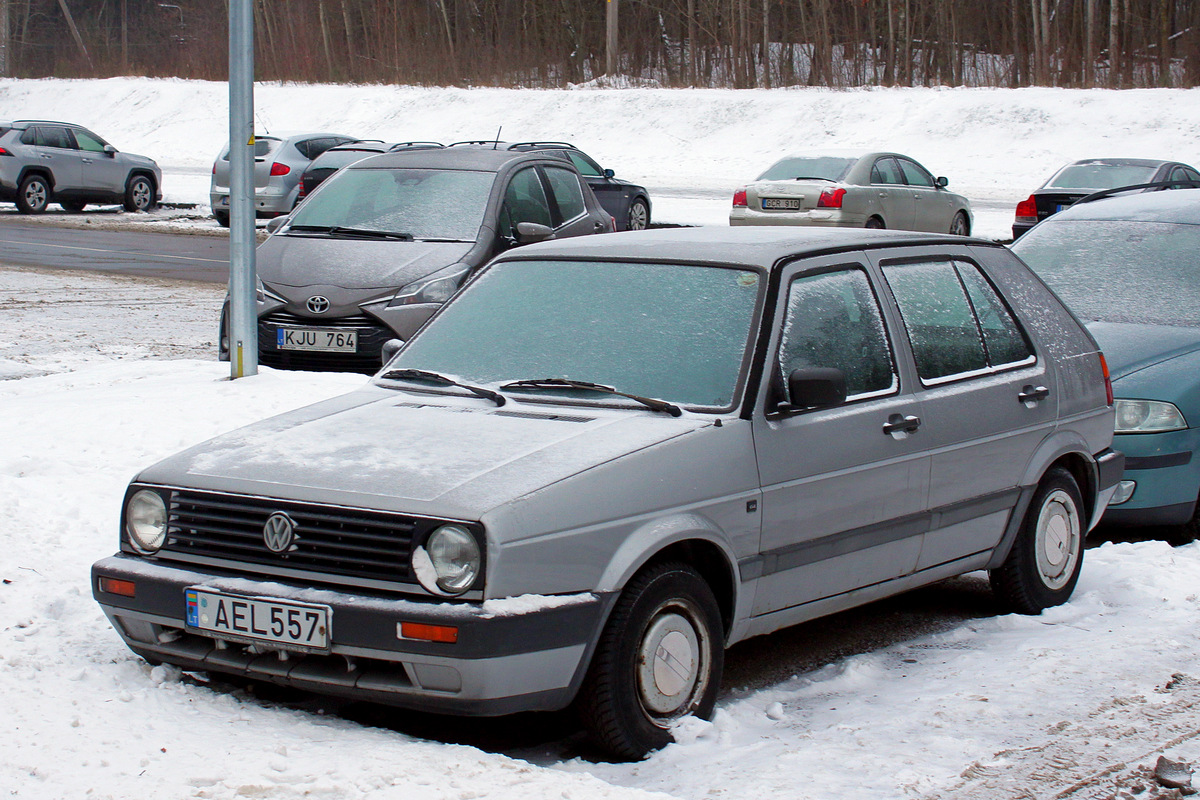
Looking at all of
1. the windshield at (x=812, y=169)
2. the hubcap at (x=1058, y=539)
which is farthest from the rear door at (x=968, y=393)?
the windshield at (x=812, y=169)

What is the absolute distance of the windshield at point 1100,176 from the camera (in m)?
20.4

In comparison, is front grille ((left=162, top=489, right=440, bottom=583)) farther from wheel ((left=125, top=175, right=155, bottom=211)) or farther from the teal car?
wheel ((left=125, top=175, right=155, bottom=211))

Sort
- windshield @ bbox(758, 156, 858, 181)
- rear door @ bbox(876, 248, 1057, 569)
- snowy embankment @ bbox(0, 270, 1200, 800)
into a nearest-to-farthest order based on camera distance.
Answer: snowy embankment @ bbox(0, 270, 1200, 800), rear door @ bbox(876, 248, 1057, 569), windshield @ bbox(758, 156, 858, 181)

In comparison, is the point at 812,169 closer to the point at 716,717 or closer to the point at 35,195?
the point at 35,195

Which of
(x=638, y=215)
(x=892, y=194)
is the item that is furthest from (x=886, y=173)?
(x=638, y=215)

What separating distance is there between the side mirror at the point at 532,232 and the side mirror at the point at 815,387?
5186mm

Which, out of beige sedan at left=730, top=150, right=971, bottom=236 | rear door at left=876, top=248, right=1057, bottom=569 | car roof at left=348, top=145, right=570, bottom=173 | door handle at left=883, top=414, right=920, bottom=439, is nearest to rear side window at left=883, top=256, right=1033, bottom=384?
rear door at left=876, top=248, right=1057, bottom=569

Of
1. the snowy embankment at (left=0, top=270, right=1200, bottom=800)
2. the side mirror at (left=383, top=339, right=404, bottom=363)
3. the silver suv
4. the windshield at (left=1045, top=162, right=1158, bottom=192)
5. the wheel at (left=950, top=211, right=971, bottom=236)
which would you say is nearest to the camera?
the snowy embankment at (left=0, top=270, right=1200, bottom=800)

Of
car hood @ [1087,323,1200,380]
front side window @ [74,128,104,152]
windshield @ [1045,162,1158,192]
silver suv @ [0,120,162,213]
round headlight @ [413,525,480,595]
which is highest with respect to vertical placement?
front side window @ [74,128,104,152]

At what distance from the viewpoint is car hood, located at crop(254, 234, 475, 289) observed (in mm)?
9180

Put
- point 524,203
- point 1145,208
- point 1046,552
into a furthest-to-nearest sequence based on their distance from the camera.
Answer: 1. point 524,203
2. point 1145,208
3. point 1046,552

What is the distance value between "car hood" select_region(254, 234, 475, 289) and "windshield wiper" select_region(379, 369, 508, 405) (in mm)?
4312

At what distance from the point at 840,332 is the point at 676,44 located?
155 feet

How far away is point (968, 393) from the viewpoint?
16.9 ft
